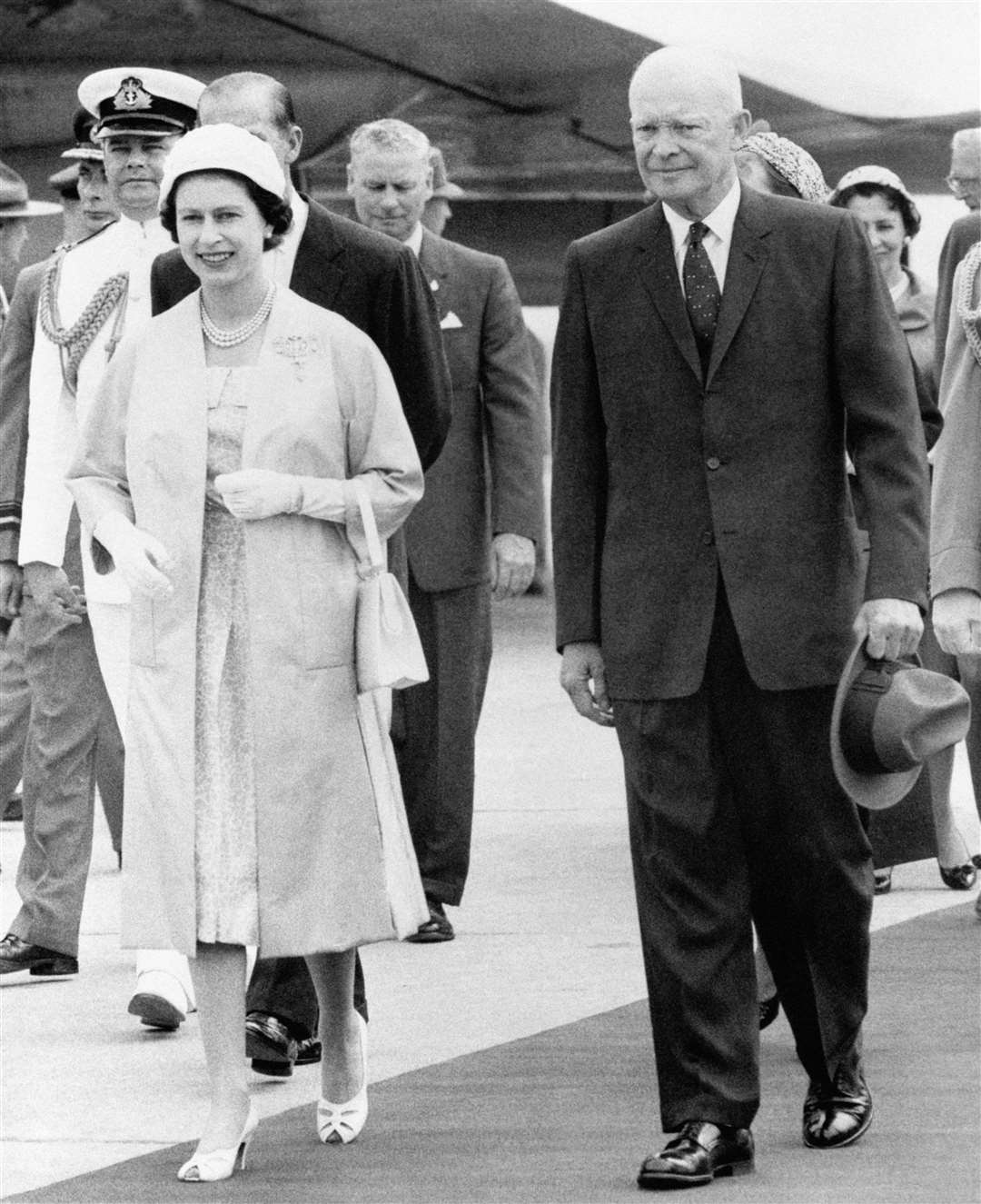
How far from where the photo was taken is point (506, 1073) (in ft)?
17.5

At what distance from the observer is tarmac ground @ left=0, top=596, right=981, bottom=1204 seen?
14.8ft

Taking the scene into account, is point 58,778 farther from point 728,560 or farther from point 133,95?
point 728,560

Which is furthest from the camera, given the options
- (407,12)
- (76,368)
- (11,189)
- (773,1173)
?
(407,12)

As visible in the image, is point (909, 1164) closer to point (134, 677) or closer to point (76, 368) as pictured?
point (134, 677)

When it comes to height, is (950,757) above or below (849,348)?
below

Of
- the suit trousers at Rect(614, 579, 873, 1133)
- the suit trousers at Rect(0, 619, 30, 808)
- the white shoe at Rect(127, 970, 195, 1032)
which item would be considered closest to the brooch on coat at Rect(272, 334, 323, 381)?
the suit trousers at Rect(614, 579, 873, 1133)

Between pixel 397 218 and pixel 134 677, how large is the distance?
2893 mm

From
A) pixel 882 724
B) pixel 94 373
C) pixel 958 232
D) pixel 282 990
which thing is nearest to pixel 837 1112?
pixel 882 724

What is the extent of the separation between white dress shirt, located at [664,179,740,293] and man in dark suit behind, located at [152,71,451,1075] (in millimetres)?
833

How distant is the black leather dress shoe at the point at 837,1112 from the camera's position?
15.2ft

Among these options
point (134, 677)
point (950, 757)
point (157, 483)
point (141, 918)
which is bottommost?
point (950, 757)

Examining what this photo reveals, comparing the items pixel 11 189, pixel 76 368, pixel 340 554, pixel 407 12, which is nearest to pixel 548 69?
pixel 407 12

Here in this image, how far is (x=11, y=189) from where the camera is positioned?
9805 millimetres

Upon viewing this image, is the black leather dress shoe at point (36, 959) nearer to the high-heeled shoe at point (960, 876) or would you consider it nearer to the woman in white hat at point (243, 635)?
the woman in white hat at point (243, 635)
